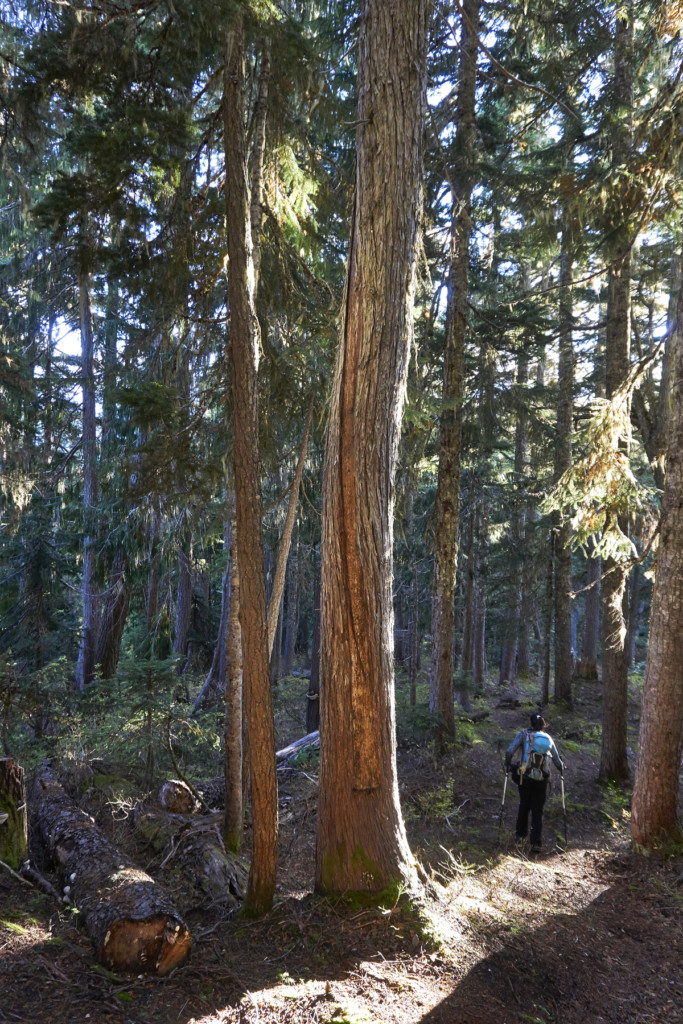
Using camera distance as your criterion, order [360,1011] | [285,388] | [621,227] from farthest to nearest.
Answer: [621,227]
[285,388]
[360,1011]

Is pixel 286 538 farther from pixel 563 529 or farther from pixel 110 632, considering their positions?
pixel 563 529

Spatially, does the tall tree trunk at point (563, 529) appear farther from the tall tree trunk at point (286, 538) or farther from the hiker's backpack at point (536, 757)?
the tall tree trunk at point (286, 538)

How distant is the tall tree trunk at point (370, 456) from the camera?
518 cm

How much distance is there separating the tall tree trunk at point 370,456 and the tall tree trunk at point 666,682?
3.95 m

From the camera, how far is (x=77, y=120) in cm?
566

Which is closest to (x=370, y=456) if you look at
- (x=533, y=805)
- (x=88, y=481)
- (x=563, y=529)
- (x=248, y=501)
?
(x=248, y=501)

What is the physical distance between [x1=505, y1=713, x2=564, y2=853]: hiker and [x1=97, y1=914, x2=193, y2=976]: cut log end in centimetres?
537

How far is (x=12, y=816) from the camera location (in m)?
6.21

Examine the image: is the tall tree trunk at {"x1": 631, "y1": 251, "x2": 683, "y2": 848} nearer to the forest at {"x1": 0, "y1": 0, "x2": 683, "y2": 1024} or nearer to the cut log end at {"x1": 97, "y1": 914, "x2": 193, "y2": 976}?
the forest at {"x1": 0, "y1": 0, "x2": 683, "y2": 1024}

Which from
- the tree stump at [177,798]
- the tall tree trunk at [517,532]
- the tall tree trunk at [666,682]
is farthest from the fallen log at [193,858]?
the tall tree trunk at [517,532]

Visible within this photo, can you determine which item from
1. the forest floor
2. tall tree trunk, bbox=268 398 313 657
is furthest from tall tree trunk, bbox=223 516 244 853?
the forest floor

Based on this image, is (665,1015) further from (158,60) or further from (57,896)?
(158,60)

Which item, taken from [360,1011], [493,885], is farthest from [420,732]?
[360,1011]

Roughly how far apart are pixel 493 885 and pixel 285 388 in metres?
5.71
